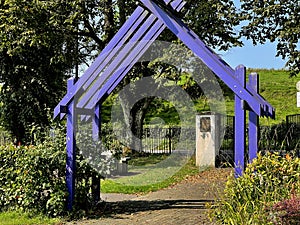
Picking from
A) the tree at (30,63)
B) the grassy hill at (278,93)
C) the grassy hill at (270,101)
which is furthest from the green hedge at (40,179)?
the grassy hill at (278,93)

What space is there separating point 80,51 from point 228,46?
6633mm

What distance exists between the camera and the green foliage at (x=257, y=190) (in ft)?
18.8

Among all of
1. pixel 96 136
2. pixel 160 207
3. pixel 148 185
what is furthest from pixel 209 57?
pixel 148 185

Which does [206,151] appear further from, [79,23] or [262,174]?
[262,174]

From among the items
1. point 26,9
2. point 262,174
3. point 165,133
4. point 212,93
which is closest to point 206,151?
point 212,93

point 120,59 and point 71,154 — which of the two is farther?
point 120,59

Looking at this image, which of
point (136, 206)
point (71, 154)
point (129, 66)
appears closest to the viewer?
point (71, 154)

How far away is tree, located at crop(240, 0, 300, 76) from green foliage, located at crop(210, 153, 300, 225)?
12288mm

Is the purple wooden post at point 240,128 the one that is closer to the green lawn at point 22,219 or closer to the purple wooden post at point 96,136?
the purple wooden post at point 96,136

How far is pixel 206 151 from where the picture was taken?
16.2 m

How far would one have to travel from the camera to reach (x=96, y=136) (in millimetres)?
9289

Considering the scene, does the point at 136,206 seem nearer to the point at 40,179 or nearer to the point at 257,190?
the point at 40,179

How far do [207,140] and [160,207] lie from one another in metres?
7.44

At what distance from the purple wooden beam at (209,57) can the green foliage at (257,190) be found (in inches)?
39.6
